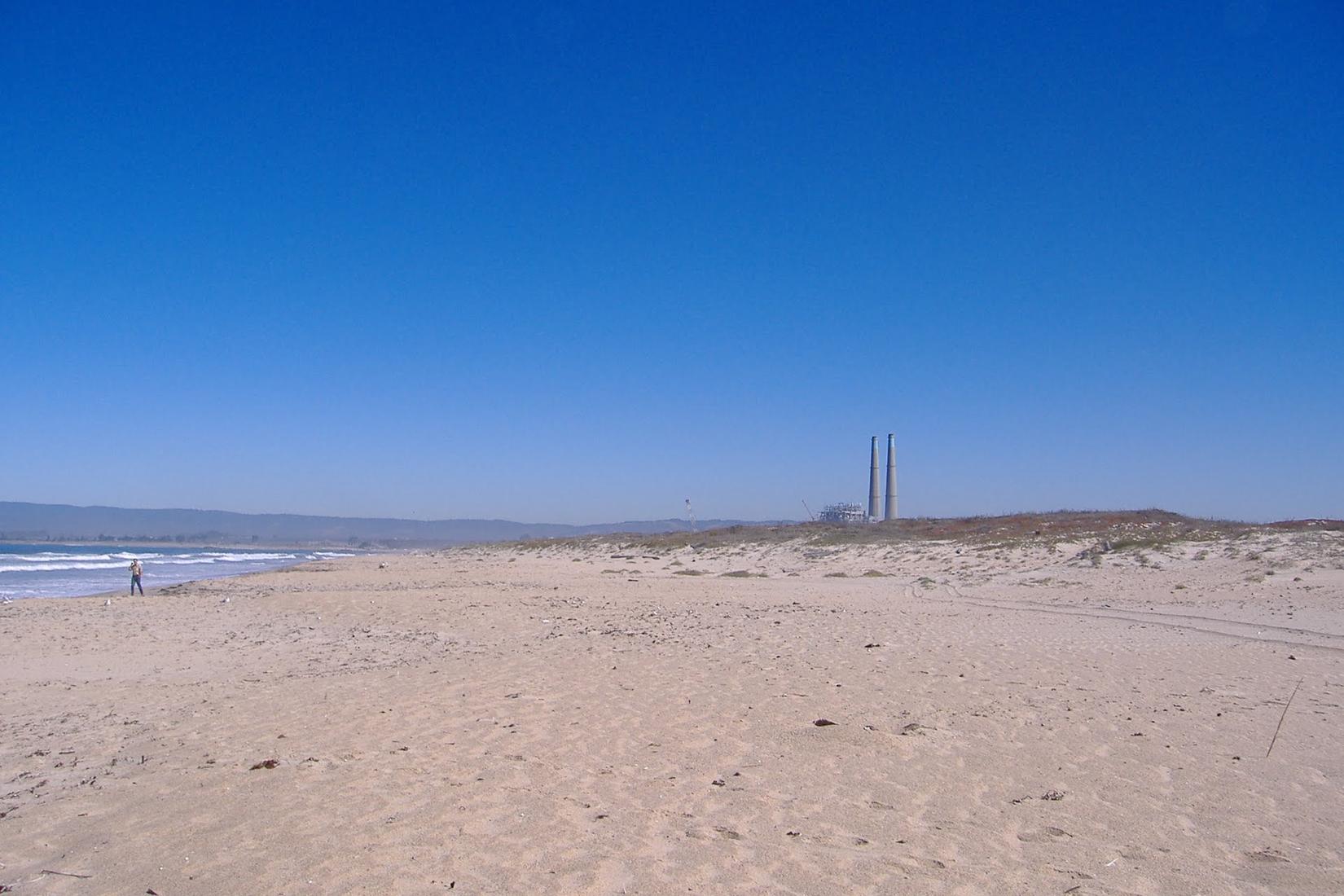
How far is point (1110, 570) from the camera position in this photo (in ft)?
84.5

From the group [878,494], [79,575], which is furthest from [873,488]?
[79,575]

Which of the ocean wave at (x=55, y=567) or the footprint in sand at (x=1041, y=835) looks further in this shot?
the ocean wave at (x=55, y=567)

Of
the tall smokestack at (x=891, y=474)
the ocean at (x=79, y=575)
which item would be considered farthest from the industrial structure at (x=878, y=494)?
the ocean at (x=79, y=575)

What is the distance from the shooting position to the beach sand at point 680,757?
193 inches

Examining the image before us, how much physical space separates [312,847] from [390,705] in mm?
4120

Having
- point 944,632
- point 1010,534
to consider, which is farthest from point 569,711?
point 1010,534

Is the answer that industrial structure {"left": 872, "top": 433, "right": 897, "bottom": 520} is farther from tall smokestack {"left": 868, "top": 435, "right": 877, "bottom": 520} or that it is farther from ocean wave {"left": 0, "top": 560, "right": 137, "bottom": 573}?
ocean wave {"left": 0, "top": 560, "right": 137, "bottom": 573}

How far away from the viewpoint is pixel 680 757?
711 cm

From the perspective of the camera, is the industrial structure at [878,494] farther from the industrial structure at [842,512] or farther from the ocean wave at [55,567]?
the ocean wave at [55,567]

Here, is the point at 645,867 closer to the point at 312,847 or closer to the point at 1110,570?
the point at 312,847

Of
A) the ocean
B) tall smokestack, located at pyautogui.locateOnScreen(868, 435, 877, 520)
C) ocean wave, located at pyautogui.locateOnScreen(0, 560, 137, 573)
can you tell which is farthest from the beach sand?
tall smokestack, located at pyautogui.locateOnScreen(868, 435, 877, 520)

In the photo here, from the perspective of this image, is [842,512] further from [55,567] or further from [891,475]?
[55,567]

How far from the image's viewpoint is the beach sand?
489 centimetres

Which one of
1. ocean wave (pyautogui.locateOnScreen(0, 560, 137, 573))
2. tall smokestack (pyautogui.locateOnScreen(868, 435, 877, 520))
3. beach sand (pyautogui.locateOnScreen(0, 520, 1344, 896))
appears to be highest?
tall smokestack (pyautogui.locateOnScreen(868, 435, 877, 520))
